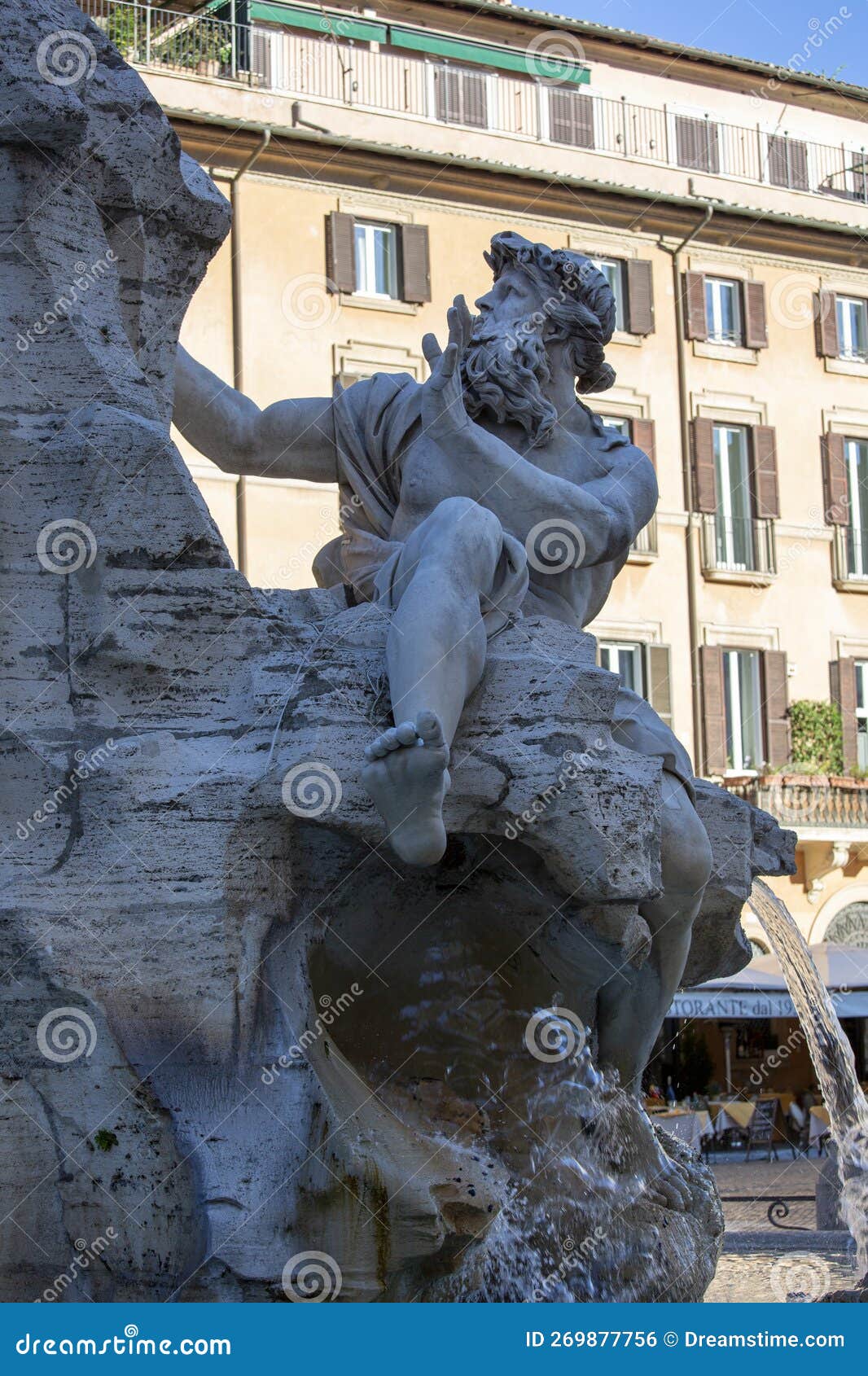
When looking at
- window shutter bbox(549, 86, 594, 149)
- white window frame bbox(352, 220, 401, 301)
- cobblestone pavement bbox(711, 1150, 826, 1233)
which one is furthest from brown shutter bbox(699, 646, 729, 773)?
cobblestone pavement bbox(711, 1150, 826, 1233)

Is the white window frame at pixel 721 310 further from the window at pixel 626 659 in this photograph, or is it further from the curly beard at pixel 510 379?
the curly beard at pixel 510 379

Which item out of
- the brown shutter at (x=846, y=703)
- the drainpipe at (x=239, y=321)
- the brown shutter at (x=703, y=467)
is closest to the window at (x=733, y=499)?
the brown shutter at (x=703, y=467)

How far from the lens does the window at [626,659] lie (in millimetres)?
25625

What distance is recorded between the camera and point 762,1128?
18.5 metres

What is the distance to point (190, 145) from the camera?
75.6 feet

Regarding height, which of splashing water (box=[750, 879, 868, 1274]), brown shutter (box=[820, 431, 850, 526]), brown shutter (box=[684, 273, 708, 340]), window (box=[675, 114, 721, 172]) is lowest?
splashing water (box=[750, 879, 868, 1274])

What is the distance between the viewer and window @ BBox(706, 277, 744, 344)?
1083 inches

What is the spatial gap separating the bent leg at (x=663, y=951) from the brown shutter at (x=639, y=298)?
21.6 meters

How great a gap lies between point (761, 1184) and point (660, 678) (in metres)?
11.6

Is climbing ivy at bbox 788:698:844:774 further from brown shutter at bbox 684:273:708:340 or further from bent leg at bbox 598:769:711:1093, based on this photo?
bent leg at bbox 598:769:711:1093

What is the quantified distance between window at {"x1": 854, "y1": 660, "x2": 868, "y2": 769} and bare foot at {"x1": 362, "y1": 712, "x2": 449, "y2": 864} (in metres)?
24.0

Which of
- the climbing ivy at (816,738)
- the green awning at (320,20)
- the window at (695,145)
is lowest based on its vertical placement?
the climbing ivy at (816,738)

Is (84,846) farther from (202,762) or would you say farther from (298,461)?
(298,461)
